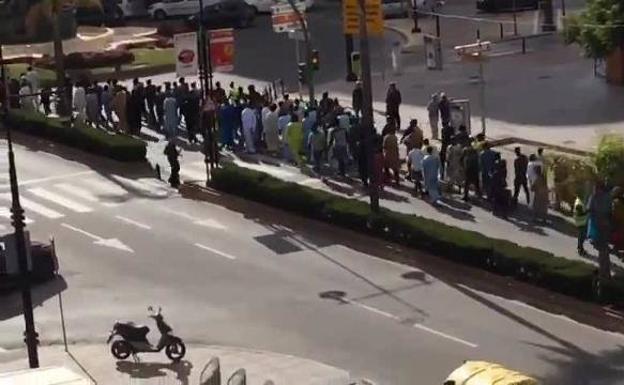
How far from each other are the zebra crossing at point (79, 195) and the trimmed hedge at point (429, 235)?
78.8 inches

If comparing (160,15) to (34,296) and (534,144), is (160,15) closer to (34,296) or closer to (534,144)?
(534,144)

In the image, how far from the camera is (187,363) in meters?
22.5

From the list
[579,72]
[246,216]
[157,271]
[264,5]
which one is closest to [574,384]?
[157,271]

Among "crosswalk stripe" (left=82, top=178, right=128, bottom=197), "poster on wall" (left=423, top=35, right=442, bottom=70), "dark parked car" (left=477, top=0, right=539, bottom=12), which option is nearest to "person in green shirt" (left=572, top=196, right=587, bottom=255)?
"crosswalk stripe" (left=82, top=178, right=128, bottom=197)

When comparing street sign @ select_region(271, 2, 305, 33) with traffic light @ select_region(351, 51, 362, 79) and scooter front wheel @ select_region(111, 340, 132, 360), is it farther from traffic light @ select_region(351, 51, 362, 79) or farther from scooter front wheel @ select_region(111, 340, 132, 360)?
scooter front wheel @ select_region(111, 340, 132, 360)

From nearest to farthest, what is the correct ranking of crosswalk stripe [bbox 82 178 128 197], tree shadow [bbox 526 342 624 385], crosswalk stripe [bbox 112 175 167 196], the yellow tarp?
the yellow tarp, tree shadow [bbox 526 342 624 385], crosswalk stripe [bbox 112 175 167 196], crosswalk stripe [bbox 82 178 128 197]

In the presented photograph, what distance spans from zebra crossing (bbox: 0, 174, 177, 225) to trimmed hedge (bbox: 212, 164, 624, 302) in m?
2.00

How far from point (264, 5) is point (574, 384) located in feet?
166

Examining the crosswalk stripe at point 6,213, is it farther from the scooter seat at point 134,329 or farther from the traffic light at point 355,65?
the traffic light at point 355,65

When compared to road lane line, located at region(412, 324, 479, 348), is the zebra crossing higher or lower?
higher

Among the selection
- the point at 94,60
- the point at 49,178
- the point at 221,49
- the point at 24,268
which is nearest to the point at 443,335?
the point at 24,268

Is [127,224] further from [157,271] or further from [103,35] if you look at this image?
[103,35]

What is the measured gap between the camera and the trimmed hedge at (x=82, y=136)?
121 feet

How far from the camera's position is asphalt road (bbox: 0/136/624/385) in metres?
22.2
